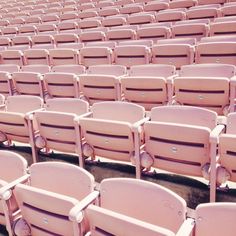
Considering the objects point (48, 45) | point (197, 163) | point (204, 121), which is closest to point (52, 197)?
point (197, 163)

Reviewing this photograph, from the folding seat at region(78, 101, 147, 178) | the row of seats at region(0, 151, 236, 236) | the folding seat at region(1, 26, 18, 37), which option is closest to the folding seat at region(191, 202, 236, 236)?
the row of seats at region(0, 151, 236, 236)

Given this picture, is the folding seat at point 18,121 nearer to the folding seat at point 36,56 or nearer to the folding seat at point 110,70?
the folding seat at point 110,70

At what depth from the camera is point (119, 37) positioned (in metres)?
3.07

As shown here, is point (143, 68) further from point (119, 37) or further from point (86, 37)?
point (86, 37)

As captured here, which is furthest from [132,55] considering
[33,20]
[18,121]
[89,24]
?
[33,20]

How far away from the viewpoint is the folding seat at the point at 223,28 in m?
2.53

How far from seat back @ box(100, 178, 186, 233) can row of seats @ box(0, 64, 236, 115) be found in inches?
31.9

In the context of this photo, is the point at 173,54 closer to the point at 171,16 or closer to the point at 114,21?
the point at 171,16

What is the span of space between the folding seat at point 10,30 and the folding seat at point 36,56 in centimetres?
125

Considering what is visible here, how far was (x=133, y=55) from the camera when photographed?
2561 millimetres

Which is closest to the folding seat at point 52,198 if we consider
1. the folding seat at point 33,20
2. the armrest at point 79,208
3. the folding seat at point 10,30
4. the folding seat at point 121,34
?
the armrest at point 79,208

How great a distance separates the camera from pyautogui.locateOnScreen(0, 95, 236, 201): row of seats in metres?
1.29

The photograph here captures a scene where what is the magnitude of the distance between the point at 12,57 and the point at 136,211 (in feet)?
8.19

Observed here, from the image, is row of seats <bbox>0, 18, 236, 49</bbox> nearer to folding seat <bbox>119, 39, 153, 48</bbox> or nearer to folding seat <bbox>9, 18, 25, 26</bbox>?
folding seat <bbox>119, 39, 153, 48</bbox>
